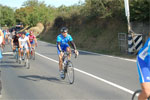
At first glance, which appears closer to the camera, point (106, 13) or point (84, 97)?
point (84, 97)

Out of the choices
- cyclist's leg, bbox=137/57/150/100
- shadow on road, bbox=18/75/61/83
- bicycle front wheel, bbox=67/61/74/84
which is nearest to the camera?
cyclist's leg, bbox=137/57/150/100

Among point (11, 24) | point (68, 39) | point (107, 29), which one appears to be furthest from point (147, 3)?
point (11, 24)

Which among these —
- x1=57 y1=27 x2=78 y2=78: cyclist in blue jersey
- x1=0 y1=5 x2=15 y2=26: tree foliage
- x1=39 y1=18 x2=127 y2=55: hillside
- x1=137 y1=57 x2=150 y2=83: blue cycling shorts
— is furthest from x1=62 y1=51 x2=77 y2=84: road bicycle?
x1=0 y1=5 x2=15 y2=26: tree foliage

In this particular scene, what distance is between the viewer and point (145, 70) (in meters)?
4.45

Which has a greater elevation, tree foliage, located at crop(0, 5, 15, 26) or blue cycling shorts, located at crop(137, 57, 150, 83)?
tree foliage, located at crop(0, 5, 15, 26)

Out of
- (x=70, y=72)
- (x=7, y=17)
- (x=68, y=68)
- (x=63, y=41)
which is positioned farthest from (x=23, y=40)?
(x=7, y=17)

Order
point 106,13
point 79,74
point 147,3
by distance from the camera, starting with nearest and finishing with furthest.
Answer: point 79,74, point 147,3, point 106,13

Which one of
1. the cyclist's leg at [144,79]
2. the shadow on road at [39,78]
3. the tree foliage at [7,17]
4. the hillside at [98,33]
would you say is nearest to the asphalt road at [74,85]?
the shadow on road at [39,78]

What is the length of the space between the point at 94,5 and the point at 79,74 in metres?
15.3

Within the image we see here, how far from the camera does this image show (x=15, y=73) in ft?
37.1

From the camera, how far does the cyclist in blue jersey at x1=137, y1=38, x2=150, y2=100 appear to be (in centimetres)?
432

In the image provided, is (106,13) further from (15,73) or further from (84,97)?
(84,97)

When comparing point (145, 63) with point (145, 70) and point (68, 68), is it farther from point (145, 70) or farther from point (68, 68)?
point (68, 68)

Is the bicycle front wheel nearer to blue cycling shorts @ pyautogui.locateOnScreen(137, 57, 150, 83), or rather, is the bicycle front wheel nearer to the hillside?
blue cycling shorts @ pyautogui.locateOnScreen(137, 57, 150, 83)
